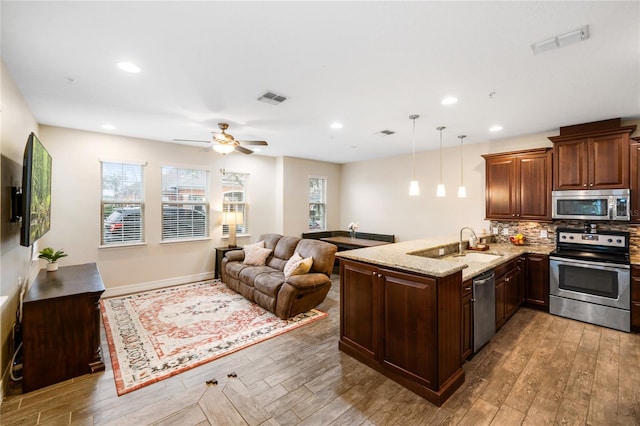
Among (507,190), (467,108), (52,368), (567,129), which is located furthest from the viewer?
(507,190)

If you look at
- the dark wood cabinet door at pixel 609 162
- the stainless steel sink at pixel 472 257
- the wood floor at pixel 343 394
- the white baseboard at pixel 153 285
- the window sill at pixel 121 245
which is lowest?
the wood floor at pixel 343 394

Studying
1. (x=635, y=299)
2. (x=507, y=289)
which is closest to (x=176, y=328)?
(x=507, y=289)

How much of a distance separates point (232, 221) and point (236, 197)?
2.32 ft

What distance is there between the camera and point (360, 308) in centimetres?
283

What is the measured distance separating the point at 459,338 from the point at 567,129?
3.69 m

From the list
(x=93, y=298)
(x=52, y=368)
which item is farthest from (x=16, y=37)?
(x=52, y=368)

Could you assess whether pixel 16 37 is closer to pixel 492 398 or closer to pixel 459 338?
pixel 459 338

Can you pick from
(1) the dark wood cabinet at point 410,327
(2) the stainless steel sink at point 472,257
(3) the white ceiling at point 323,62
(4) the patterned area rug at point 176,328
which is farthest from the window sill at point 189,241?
(2) the stainless steel sink at point 472,257

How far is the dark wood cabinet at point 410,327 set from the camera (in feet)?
7.34

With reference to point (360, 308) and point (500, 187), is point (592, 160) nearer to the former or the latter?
point (500, 187)

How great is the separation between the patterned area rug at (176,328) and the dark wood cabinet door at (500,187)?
340 cm

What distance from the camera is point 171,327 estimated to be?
3615 mm

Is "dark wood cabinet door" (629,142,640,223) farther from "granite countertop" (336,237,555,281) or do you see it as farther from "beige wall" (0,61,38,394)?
"beige wall" (0,61,38,394)

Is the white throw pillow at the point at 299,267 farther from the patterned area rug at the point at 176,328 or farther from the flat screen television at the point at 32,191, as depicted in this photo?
the flat screen television at the point at 32,191
